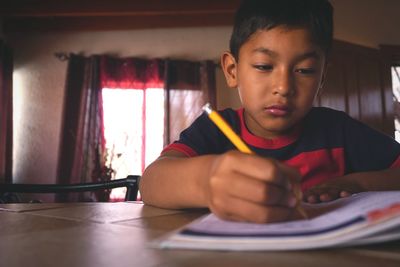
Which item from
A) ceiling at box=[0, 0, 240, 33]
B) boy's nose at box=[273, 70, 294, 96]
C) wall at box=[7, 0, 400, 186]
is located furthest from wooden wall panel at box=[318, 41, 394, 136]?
boy's nose at box=[273, 70, 294, 96]

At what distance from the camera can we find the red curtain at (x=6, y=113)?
139 inches

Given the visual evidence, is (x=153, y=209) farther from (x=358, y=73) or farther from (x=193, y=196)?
(x=358, y=73)

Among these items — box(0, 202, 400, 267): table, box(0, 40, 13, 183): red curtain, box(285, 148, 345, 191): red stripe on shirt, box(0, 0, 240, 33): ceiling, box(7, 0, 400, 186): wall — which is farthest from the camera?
box(7, 0, 400, 186): wall

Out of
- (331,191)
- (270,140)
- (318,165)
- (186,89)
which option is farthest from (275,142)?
(186,89)

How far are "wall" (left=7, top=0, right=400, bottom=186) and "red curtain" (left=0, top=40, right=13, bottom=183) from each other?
167mm

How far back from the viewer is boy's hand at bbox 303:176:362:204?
56cm

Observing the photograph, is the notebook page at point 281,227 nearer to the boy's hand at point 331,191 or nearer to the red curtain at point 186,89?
the boy's hand at point 331,191

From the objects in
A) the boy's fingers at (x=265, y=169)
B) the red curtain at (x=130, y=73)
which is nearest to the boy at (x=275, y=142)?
the boy's fingers at (x=265, y=169)

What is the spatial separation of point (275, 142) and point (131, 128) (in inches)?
121

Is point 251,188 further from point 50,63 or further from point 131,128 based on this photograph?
point 50,63

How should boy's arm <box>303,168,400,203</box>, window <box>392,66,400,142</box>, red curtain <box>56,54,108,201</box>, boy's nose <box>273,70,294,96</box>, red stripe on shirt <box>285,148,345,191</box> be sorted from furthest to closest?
1. window <box>392,66,400,142</box>
2. red curtain <box>56,54,108,201</box>
3. red stripe on shirt <box>285,148,345,191</box>
4. boy's nose <box>273,70,294,96</box>
5. boy's arm <box>303,168,400,203</box>

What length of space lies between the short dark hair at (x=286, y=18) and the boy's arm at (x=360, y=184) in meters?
0.29

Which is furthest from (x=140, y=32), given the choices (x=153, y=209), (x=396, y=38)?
(x=153, y=209)

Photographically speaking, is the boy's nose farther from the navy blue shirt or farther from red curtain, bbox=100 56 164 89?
red curtain, bbox=100 56 164 89
